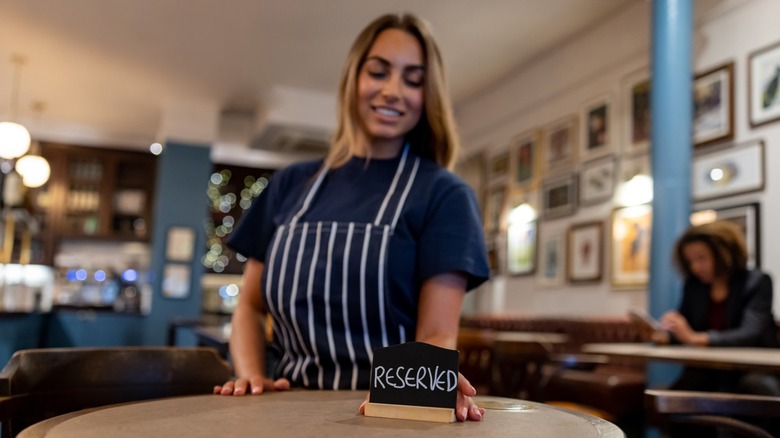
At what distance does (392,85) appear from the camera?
1394 millimetres

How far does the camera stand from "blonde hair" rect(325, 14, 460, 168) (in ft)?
4.66

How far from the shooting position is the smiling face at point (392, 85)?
1.40 meters

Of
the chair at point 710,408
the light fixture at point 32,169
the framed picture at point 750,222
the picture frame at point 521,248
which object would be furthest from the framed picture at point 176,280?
the chair at point 710,408

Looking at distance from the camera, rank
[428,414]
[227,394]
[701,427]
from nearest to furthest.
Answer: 1. [428,414]
2. [227,394]
3. [701,427]

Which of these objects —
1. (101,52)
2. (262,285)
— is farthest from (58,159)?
(262,285)

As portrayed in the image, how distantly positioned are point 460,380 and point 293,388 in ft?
1.60

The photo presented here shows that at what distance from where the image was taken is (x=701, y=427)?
3043 millimetres

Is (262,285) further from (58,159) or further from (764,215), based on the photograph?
(58,159)

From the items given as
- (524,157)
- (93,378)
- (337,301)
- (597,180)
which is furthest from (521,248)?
(93,378)

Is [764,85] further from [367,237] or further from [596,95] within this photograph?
[367,237]

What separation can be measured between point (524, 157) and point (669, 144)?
105 inches

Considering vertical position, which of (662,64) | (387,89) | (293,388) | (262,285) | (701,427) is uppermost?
(662,64)

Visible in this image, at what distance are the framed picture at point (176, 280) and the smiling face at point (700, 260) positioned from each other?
251 inches

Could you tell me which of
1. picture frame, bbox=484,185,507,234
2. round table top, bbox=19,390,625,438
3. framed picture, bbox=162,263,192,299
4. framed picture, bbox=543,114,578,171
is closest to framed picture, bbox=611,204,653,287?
framed picture, bbox=543,114,578,171
